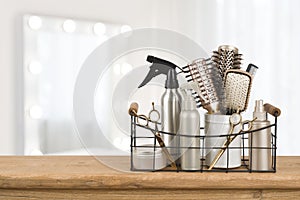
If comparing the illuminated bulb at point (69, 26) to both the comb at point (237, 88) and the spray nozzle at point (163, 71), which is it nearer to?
the spray nozzle at point (163, 71)

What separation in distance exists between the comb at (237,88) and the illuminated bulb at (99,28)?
3.20ft


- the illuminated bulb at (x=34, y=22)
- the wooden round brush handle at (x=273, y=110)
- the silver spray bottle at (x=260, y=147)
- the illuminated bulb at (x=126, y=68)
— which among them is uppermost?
the illuminated bulb at (x=34, y=22)

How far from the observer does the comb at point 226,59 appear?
1057mm

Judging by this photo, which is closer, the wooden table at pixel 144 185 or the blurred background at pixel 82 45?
the wooden table at pixel 144 185

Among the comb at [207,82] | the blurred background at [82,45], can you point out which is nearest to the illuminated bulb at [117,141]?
the comb at [207,82]

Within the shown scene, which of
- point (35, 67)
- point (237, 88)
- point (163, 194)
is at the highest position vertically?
point (35, 67)

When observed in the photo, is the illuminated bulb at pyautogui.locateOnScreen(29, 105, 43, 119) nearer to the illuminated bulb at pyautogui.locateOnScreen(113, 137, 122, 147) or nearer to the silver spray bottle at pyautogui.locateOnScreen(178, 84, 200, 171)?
the illuminated bulb at pyautogui.locateOnScreen(113, 137, 122, 147)

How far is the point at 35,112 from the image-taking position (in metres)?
1.84

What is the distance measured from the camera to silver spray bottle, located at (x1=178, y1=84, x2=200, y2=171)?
1030 millimetres

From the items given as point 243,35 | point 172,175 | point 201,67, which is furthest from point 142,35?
point 243,35

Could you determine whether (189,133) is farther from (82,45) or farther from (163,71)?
(82,45)

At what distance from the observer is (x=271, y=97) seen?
2.04 meters

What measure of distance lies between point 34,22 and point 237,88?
1.03 m

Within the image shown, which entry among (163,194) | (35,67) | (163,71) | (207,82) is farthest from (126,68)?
(35,67)
